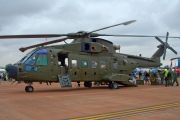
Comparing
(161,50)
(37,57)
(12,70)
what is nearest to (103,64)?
(37,57)

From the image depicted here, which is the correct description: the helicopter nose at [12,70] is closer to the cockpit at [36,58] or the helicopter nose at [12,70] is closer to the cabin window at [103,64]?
the cockpit at [36,58]

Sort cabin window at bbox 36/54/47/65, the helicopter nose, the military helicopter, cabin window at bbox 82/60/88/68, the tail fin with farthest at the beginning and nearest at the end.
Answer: the tail fin → cabin window at bbox 82/60/88/68 → cabin window at bbox 36/54/47/65 → the military helicopter → the helicopter nose

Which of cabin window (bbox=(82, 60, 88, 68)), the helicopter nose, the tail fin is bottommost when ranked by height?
the helicopter nose

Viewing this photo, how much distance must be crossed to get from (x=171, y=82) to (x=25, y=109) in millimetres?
16066

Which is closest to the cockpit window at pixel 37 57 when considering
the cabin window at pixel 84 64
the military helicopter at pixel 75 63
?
Result: the military helicopter at pixel 75 63

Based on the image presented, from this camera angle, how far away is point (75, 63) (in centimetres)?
1706

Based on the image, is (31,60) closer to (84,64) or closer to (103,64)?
(84,64)

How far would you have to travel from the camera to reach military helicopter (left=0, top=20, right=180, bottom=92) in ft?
50.6

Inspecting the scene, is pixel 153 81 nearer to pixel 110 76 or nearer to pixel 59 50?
pixel 110 76

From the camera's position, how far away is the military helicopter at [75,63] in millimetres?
15414

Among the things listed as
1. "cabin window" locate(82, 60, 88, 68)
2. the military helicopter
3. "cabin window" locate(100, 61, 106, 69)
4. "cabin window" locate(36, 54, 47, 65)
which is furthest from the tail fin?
"cabin window" locate(36, 54, 47, 65)

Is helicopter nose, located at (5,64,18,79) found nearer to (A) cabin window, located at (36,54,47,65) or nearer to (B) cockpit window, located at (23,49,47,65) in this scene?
(B) cockpit window, located at (23,49,47,65)

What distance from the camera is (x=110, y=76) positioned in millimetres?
18000

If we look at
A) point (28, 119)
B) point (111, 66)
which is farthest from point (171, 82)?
point (28, 119)
